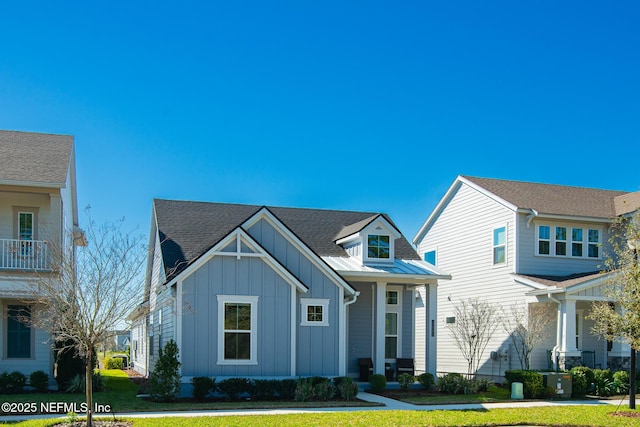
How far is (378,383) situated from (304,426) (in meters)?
7.74

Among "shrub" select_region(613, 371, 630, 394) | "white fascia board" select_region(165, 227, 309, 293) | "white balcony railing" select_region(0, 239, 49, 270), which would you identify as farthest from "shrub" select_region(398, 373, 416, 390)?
"white balcony railing" select_region(0, 239, 49, 270)

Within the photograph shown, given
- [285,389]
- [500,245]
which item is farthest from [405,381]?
[500,245]

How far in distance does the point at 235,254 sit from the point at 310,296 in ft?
9.31

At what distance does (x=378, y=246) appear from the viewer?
78.7 ft

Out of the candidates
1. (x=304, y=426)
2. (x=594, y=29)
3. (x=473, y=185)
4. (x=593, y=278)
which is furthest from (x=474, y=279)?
(x=304, y=426)

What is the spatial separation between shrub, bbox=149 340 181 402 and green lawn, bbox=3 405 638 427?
10.3 feet

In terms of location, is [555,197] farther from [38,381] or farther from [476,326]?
[38,381]

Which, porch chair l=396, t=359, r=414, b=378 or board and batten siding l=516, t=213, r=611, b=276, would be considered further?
board and batten siding l=516, t=213, r=611, b=276

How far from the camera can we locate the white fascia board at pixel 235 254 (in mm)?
19203

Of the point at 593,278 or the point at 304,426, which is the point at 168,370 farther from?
the point at 593,278

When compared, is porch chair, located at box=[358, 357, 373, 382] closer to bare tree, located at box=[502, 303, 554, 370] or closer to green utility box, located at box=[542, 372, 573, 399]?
bare tree, located at box=[502, 303, 554, 370]

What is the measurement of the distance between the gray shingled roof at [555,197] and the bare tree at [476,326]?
428cm

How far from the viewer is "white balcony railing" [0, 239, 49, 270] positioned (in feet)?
67.1

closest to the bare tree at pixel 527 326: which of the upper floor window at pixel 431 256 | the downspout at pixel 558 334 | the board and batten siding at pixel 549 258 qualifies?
the downspout at pixel 558 334
